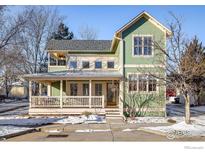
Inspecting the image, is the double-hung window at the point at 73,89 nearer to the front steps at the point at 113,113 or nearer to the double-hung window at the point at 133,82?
the front steps at the point at 113,113

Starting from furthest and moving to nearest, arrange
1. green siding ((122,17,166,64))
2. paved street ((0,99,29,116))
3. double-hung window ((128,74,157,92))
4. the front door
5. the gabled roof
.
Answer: the front door < paved street ((0,99,29,116)) < green siding ((122,17,166,64)) < double-hung window ((128,74,157,92)) < the gabled roof

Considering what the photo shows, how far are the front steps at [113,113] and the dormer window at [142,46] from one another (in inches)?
156

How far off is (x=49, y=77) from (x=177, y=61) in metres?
9.62

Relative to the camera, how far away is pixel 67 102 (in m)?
24.5

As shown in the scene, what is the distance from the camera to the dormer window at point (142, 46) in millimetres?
23422

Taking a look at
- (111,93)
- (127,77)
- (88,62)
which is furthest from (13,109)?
(127,77)

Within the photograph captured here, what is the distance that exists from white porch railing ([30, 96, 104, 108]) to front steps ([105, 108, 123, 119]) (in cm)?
64

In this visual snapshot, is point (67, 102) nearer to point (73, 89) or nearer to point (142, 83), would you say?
point (73, 89)

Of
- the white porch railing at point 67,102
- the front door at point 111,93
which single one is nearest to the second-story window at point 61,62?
the front door at point 111,93

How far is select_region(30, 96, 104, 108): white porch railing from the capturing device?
24.2 m

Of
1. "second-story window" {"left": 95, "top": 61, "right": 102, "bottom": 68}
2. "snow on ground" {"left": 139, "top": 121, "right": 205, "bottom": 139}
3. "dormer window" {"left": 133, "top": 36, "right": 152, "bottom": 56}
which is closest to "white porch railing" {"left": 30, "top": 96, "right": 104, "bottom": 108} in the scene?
"dormer window" {"left": 133, "top": 36, "right": 152, "bottom": 56}

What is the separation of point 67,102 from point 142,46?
6.39 m

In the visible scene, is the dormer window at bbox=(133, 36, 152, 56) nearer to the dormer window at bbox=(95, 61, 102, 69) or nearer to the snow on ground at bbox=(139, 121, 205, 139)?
the dormer window at bbox=(95, 61, 102, 69)
